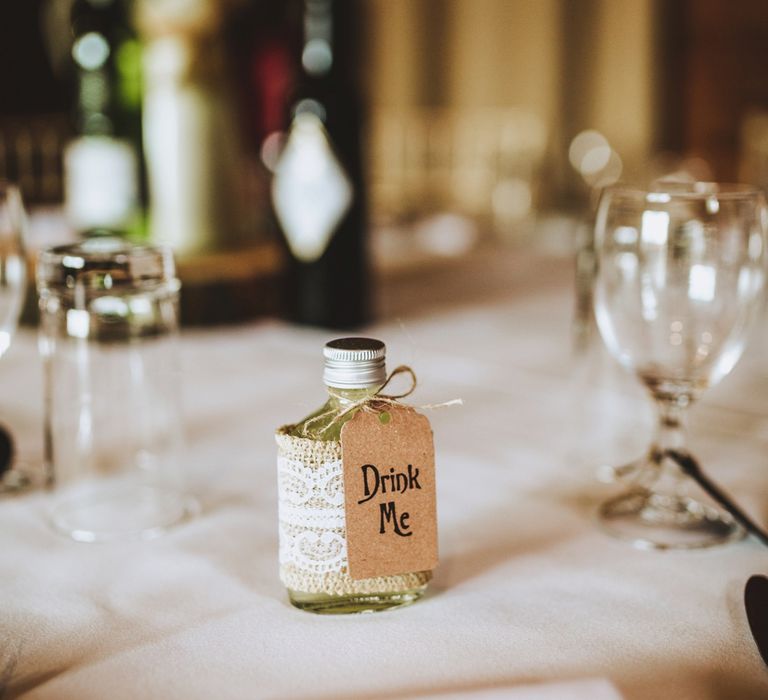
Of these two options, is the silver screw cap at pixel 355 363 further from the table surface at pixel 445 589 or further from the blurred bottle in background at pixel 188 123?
the blurred bottle in background at pixel 188 123

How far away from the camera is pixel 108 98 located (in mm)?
1373

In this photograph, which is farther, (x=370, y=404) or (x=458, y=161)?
(x=458, y=161)

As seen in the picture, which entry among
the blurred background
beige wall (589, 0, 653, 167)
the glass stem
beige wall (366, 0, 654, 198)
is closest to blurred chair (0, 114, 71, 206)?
the blurred background

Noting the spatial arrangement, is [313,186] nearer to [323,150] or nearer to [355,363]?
[323,150]

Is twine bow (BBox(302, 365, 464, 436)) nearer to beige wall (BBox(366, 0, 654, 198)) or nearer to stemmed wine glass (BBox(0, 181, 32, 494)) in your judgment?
stemmed wine glass (BBox(0, 181, 32, 494))

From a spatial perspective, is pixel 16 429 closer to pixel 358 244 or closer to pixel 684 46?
pixel 358 244

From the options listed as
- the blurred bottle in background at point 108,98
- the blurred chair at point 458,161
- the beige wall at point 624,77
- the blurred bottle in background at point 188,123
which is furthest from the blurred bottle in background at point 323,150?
the beige wall at point 624,77

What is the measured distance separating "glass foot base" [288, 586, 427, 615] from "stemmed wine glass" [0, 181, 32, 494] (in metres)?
0.29

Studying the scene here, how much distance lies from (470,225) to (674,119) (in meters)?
3.05

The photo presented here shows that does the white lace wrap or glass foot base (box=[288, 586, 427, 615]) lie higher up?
the white lace wrap

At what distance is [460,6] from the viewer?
16.6ft

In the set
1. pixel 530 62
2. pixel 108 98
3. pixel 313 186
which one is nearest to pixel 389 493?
pixel 313 186

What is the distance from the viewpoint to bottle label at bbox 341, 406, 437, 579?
0.44 metres

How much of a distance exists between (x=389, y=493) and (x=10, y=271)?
353mm
